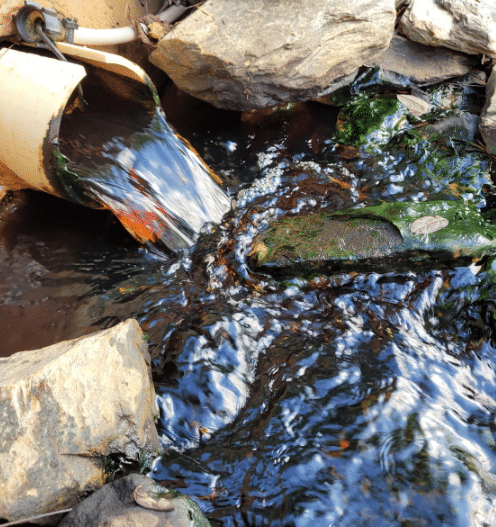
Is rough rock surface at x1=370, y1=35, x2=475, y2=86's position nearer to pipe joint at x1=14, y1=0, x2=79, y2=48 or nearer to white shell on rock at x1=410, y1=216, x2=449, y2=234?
white shell on rock at x1=410, y1=216, x2=449, y2=234

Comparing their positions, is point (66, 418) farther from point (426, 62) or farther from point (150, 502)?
point (426, 62)

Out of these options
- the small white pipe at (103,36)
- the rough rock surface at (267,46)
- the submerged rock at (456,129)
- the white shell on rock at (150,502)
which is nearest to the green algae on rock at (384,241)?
the rough rock surface at (267,46)

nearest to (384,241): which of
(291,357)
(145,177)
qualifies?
(291,357)

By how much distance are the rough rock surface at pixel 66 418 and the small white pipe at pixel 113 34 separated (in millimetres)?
2702

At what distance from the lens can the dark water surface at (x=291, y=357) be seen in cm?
206

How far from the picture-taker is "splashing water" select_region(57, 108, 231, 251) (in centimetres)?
330

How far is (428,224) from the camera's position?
10.0 ft

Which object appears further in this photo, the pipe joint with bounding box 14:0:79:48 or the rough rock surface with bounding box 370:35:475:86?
the rough rock surface with bounding box 370:35:475:86

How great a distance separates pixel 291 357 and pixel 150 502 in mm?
1150

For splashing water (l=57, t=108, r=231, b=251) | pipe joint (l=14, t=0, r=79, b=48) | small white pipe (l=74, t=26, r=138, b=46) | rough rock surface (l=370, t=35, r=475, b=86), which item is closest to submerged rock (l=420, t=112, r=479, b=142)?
rough rock surface (l=370, t=35, r=475, b=86)

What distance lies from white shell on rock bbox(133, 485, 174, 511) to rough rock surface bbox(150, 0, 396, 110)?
125 inches

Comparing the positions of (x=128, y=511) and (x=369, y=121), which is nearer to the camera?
(x=128, y=511)

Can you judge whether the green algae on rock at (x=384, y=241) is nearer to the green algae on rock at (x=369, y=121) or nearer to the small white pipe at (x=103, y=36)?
the green algae on rock at (x=369, y=121)

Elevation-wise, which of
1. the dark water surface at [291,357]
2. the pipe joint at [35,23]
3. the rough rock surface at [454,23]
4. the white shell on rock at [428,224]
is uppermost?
the pipe joint at [35,23]
